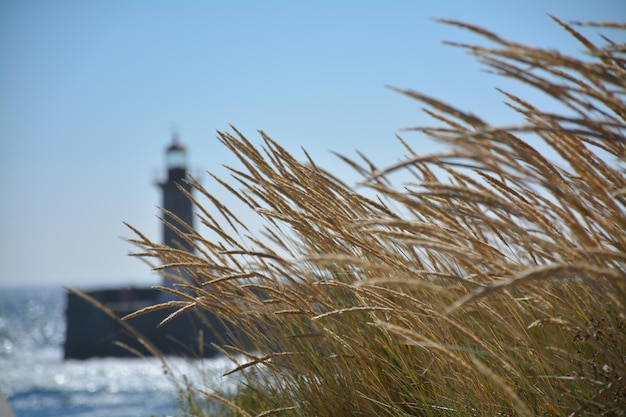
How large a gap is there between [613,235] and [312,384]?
72 cm

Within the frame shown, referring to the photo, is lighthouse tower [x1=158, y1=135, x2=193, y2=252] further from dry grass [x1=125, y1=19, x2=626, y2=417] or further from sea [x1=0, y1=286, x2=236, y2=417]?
dry grass [x1=125, y1=19, x2=626, y2=417]

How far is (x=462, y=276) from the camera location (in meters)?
1.38

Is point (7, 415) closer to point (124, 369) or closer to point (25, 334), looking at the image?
point (124, 369)

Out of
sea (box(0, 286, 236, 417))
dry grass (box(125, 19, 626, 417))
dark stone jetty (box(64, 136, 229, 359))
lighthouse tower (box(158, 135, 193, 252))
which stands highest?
lighthouse tower (box(158, 135, 193, 252))

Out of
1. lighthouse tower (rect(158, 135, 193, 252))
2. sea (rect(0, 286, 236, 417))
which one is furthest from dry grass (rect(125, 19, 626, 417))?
lighthouse tower (rect(158, 135, 193, 252))

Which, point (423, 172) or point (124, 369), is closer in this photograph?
point (423, 172)

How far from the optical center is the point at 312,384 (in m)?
1.45

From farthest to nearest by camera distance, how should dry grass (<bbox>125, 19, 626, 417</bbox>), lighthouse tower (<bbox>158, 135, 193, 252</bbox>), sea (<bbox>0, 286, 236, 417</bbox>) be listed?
1. lighthouse tower (<bbox>158, 135, 193, 252</bbox>)
2. sea (<bbox>0, 286, 236, 417</bbox>)
3. dry grass (<bbox>125, 19, 626, 417</bbox>)

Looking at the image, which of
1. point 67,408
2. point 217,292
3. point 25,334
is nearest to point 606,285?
point 217,292

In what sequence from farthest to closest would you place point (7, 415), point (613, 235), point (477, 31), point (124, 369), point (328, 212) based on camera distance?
1. point (124, 369)
2. point (7, 415)
3. point (328, 212)
4. point (613, 235)
5. point (477, 31)

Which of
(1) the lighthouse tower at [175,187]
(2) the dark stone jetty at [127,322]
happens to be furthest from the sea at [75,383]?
(1) the lighthouse tower at [175,187]

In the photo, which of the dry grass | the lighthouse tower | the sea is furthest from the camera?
the lighthouse tower

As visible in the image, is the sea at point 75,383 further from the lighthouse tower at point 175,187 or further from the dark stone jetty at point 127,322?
the lighthouse tower at point 175,187

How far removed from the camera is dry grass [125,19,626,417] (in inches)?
33.3
